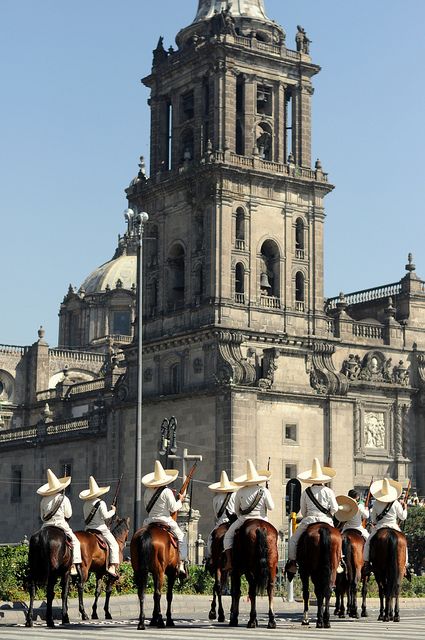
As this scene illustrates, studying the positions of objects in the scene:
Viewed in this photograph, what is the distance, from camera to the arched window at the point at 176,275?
6806 centimetres

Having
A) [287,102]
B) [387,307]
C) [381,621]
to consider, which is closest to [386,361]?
[387,307]

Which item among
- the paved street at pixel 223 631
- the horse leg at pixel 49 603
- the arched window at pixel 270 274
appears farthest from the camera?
the arched window at pixel 270 274

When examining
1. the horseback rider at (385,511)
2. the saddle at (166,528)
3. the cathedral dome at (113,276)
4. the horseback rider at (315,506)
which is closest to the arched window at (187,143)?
the cathedral dome at (113,276)

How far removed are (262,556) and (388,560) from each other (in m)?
3.32

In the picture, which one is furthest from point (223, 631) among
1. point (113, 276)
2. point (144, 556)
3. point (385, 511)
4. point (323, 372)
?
point (113, 276)

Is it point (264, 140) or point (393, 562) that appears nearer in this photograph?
point (393, 562)

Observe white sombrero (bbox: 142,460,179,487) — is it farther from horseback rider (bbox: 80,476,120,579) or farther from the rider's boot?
horseback rider (bbox: 80,476,120,579)

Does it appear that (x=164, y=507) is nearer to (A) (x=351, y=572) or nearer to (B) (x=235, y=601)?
(B) (x=235, y=601)

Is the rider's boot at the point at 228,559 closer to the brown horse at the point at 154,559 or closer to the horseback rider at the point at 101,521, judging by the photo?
the brown horse at the point at 154,559

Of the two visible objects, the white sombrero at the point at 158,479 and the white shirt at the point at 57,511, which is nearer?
the white shirt at the point at 57,511

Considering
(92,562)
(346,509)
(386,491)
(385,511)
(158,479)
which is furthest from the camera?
(346,509)

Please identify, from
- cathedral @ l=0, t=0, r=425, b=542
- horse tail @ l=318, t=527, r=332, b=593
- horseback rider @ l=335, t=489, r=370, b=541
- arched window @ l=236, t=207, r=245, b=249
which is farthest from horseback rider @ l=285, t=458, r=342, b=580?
arched window @ l=236, t=207, r=245, b=249

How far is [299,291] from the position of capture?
67.2m

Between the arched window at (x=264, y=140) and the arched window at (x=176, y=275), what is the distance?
647 centimetres
